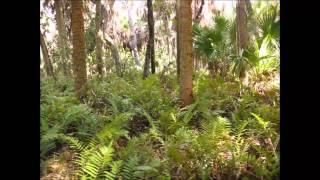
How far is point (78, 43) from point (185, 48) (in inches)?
121

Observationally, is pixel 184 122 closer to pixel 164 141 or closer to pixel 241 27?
pixel 164 141

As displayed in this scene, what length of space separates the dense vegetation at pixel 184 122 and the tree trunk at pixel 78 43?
38 millimetres

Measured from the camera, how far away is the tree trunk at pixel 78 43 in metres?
10.4

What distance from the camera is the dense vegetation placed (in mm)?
5773

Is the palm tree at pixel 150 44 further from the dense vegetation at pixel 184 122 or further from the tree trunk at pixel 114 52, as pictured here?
the tree trunk at pixel 114 52

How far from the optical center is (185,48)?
927cm

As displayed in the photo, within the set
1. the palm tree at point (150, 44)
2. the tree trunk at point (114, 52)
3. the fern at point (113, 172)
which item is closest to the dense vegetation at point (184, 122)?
the fern at point (113, 172)

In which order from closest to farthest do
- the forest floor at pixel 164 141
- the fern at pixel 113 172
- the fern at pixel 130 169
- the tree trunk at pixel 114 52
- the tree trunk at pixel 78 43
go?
the fern at pixel 113 172 → the fern at pixel 130 169 → the forest floor at pixel 164 141 → the tree trunk at pixel 78 43 → the tree trunk at pixel 114 52

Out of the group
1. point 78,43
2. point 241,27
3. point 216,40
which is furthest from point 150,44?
point 78,43

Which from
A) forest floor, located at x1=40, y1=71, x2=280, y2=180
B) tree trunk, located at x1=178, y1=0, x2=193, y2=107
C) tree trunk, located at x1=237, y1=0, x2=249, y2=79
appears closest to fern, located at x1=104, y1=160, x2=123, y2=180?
forest floor, located at x1=40, y1=71, x2=280, y2=180

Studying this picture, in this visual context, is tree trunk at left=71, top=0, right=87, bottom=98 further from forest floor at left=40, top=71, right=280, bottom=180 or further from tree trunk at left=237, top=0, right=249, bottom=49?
tree trunk at left=237, top=0, right=249, bottom=49

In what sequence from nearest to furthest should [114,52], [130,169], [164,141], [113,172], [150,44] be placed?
1. [113,172]
2. [130,169]
3. [164,141]
4. [150,44]
5. [114,52]
